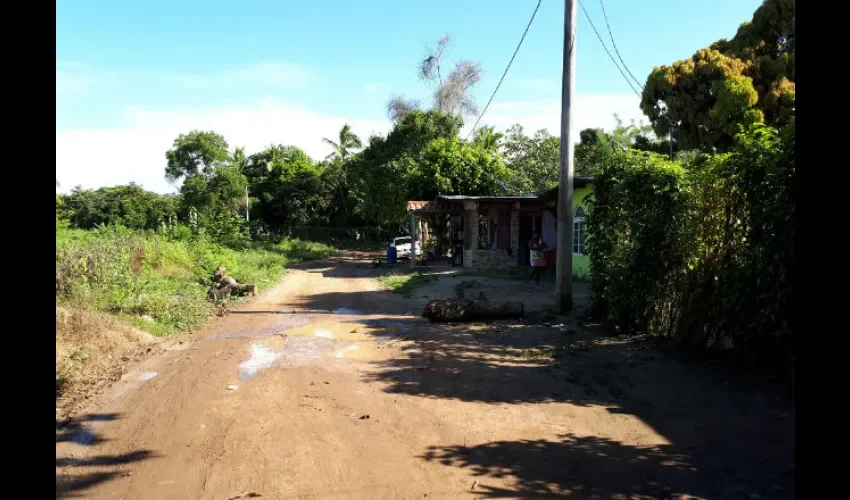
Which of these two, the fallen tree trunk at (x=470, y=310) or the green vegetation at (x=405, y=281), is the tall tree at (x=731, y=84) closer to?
the fallen tree trunk at (x=470, y=310)

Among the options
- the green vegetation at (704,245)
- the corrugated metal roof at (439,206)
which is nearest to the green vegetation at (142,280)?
the corrugated metal roof at (439,206)

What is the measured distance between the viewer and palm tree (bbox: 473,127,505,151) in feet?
114

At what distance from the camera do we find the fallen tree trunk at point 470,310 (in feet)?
38.7

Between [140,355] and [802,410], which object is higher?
[802,410]

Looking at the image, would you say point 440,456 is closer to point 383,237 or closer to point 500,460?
point 500,460

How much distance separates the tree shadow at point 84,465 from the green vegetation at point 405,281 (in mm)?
11452

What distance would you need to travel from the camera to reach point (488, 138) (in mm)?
34812

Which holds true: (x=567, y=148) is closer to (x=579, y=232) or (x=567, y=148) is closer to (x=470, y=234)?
(x=579, y=232)

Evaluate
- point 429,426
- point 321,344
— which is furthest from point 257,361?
point 429,426

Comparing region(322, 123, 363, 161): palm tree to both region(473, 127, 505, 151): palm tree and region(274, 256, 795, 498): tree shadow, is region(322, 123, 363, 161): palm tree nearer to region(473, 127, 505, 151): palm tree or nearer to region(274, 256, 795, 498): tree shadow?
region(473, 127, 505, 151): palm tree

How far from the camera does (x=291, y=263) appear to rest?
30828mm

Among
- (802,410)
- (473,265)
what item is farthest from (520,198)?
(802,410)
